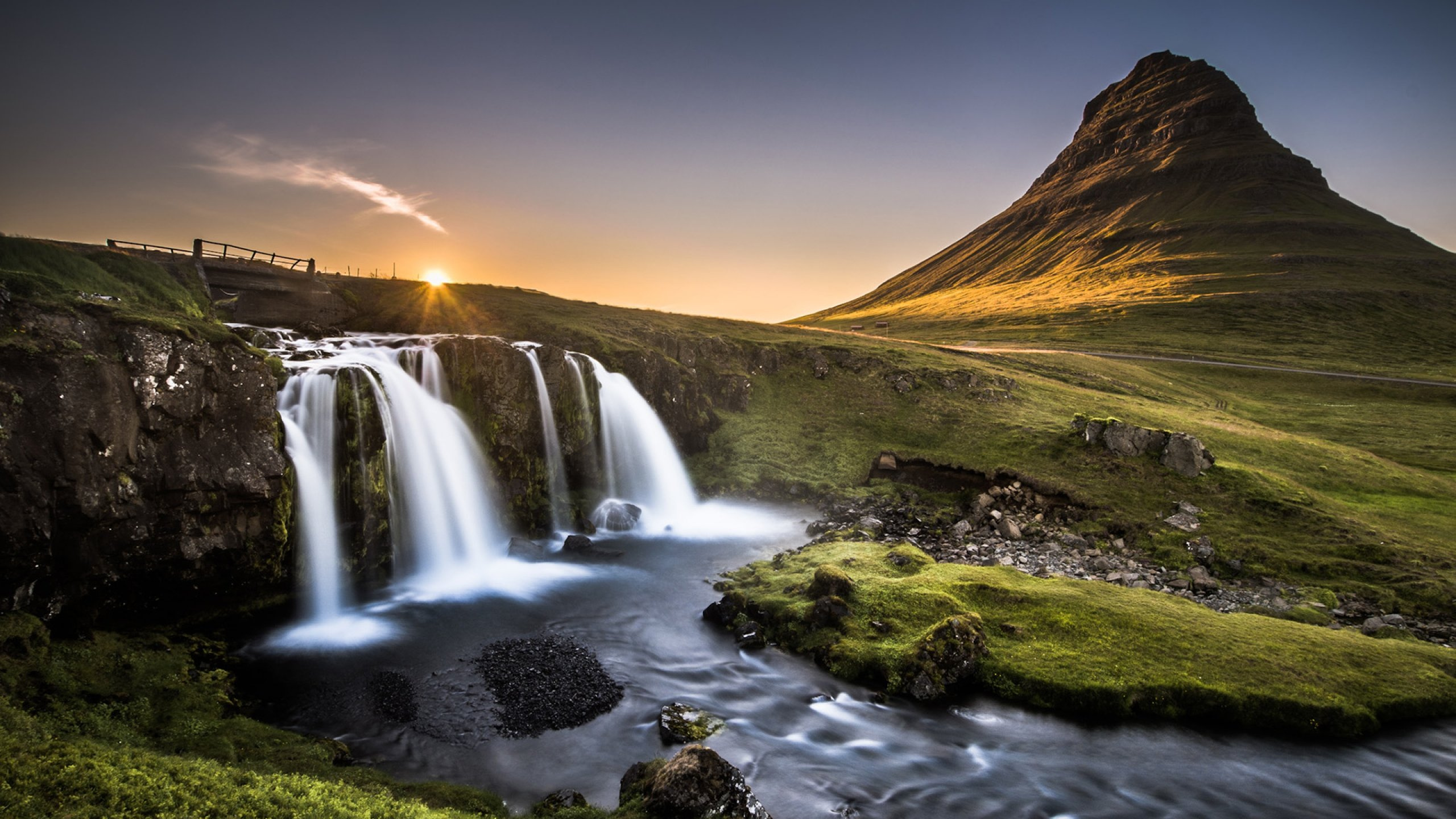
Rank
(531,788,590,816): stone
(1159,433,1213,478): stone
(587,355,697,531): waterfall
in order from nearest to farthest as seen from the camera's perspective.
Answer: (531,788,590,816): stone → (1159,433,1213,478): stone → (587,355,697,531): waterfall

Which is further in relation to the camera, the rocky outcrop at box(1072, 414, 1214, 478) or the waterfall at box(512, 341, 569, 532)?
the waterfall at box(512, 341, 569, 532)

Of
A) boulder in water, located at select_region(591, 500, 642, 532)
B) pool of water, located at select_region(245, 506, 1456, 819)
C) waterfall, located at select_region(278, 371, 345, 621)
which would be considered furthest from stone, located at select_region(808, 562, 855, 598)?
waterfall, located at select_region(278, 371, 345, 621)

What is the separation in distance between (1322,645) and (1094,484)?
1306cm

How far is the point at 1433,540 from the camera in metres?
22.4

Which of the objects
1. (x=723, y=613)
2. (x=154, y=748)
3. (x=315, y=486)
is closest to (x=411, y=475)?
(x=315, y=486)

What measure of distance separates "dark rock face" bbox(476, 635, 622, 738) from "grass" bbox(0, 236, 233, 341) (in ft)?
41.4

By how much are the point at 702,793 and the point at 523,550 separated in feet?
57.3

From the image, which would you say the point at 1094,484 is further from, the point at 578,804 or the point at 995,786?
the point at 578,804

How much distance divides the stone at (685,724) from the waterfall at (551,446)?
52.2ft

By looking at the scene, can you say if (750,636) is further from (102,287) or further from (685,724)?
(102,287)

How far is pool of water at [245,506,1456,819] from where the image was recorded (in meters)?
11.3

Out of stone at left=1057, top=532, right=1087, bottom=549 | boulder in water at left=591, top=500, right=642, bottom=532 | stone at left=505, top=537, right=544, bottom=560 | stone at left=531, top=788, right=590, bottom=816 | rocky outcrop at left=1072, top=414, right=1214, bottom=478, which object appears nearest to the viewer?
stone at left=531, top=788, right=590, bottom=816

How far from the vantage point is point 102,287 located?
18.9 meters

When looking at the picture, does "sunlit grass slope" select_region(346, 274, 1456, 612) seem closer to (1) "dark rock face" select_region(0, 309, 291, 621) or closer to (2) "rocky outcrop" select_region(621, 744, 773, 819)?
(2) "rocky outcrop" select_region(621, 744, 773, 819)
